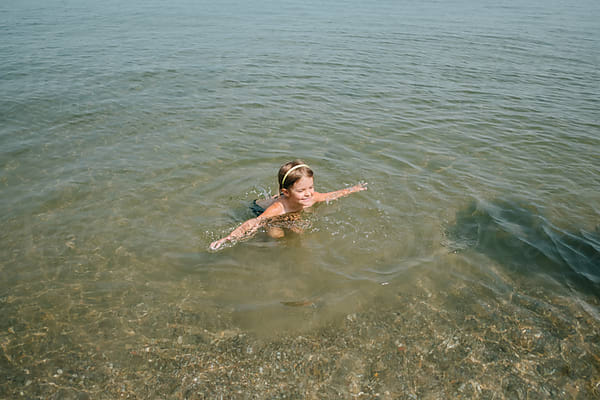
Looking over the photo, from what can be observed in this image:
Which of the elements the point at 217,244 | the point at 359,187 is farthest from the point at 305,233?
the point at 359,187

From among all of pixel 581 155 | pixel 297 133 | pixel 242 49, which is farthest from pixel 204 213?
pixel 242 49

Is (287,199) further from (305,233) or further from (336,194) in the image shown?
(336,194)

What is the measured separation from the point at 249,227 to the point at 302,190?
92cm

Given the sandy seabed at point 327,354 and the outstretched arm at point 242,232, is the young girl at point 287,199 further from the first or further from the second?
the sandy seabed at point 327,354

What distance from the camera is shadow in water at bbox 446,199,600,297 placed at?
4770 millimetres

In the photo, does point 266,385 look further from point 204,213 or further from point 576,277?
point 576,277

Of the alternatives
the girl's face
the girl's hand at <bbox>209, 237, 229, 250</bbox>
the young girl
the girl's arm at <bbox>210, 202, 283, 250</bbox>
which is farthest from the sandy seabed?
the girl's face

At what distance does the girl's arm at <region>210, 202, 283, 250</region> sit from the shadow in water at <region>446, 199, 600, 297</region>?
2576mm

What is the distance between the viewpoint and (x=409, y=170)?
7.41 meters

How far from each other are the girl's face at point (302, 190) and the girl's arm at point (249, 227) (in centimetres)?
34

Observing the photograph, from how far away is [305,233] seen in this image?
579 centimetres

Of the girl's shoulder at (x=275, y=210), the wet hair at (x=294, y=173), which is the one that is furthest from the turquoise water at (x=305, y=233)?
the wet hair at (x=294, y=173)

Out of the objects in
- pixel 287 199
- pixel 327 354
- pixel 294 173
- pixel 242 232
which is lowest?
pixel 327 354

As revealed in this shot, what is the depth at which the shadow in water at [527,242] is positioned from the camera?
4.77 m
